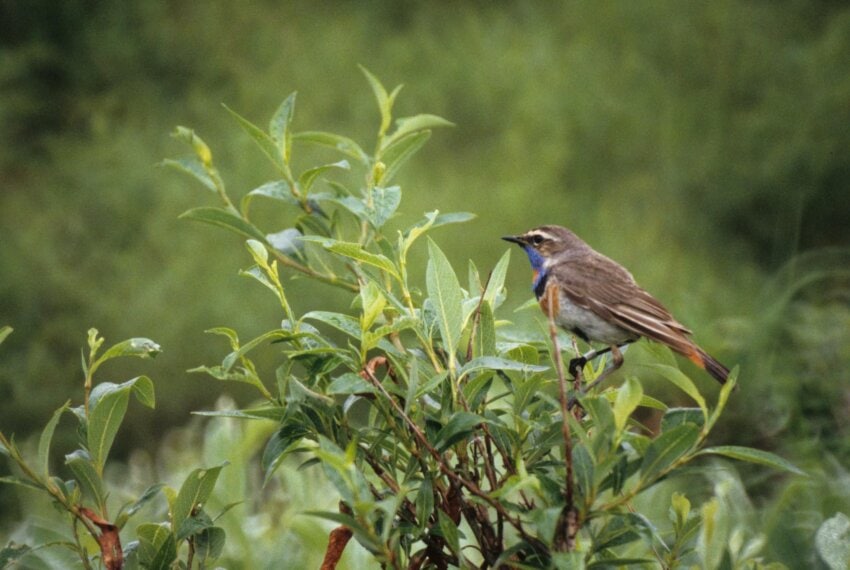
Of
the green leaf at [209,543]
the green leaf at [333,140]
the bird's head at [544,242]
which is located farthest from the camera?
the bird's head at [544,242]

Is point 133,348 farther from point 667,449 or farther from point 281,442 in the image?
point 667,449

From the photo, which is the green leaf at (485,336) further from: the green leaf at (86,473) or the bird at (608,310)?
the green leaf at (86,473)

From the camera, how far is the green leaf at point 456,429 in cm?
145

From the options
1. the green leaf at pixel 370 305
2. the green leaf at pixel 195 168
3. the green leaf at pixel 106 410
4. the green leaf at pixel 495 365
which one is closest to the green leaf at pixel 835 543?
the green leaf at pixel 495 365

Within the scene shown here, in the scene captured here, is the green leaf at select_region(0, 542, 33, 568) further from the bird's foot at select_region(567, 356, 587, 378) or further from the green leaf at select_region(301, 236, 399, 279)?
the bird's foot at select_region(567, 356, 587, 378)

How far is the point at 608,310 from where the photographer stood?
7.80ft

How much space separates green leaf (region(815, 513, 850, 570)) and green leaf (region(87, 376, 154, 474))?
1088 mm

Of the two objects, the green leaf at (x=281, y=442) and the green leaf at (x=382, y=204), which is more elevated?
the green leaf at (x=382, y=204)

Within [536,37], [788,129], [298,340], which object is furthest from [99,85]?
[298,340]

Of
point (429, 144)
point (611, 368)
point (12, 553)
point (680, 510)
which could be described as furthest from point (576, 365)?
point (429, 144)

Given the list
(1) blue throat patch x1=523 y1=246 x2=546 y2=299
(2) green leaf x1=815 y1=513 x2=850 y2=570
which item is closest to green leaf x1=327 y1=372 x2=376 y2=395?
(2) green leaf x1=815 y1=513 x2=850 y2=570

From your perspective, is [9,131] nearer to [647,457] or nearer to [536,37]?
[536,37]

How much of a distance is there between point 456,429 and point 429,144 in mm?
4823

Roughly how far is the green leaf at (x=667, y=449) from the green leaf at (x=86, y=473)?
74cm
